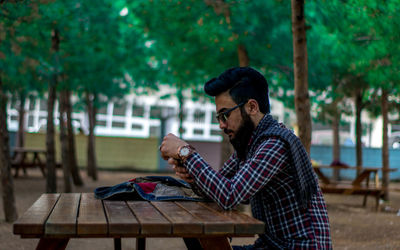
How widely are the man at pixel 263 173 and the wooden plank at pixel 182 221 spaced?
178mm

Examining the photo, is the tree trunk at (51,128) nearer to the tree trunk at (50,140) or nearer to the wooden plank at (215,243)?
the tree trunk at (50,140)

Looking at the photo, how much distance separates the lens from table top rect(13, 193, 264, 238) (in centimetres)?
193

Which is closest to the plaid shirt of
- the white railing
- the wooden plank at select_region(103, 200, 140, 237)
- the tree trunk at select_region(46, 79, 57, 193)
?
the wooden plank at select_region(103, 200, 140, 237)

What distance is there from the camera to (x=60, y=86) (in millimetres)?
12492

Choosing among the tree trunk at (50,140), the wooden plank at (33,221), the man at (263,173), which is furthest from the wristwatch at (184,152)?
the tree trunk at (50,140)

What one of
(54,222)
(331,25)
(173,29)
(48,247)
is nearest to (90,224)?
(54,222)

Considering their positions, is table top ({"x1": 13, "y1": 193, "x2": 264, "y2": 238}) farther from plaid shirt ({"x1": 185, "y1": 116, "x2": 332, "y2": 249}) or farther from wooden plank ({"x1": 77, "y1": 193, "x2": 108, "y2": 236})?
plaid shirt ({"x1": 185, "y1": 116, "x2": 332, "y2": 249})

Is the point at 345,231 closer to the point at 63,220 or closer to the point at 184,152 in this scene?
the point at 184,152

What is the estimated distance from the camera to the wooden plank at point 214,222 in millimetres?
2041

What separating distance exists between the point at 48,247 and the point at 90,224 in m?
0.40

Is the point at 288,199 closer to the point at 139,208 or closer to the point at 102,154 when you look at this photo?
the point at 139,208

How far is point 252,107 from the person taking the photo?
8.57ft

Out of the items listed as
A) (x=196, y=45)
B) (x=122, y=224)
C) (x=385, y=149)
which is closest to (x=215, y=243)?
(x=122, y=224)

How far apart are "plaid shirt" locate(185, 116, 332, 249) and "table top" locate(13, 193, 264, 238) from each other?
0.11m
